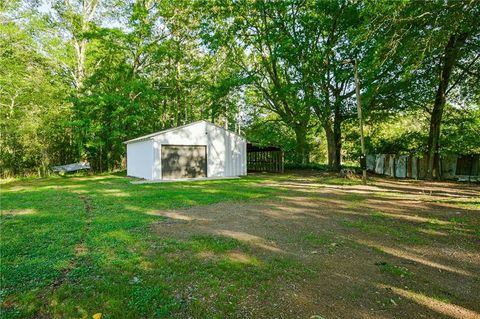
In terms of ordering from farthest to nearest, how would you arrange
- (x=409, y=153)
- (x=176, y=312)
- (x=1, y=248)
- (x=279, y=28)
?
1. (x=279, y=28)
2. (x=409, y=153)
3. (x=1, y=248)
4. (x=176, y=312)

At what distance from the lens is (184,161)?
16172mm

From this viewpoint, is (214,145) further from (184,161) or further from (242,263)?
(242,263)

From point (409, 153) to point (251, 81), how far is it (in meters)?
10.6

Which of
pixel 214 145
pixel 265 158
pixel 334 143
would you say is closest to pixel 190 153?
pixel 214 145

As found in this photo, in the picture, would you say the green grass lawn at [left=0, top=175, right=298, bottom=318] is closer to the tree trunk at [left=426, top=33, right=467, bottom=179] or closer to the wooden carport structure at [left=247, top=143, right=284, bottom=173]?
the tree trunk at [left=426, top=33, right=467, bottom=179]

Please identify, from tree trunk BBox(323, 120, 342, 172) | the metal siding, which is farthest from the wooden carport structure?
tree trunk BBox(323, 120, 342, 172)

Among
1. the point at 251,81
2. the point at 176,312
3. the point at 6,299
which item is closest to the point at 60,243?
the point at 6,299

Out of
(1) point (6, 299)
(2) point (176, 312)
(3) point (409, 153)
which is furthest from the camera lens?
(3) point (409, 153)

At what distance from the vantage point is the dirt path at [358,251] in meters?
2.59

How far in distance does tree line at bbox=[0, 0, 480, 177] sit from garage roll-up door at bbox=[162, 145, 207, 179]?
4.80m

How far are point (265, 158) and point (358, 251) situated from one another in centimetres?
1853

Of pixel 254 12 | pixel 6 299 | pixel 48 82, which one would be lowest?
pixel 6 299

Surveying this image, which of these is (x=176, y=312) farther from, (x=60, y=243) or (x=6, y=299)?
(x=60, y=243)

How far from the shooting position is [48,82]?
2086 centimetres
